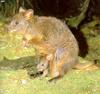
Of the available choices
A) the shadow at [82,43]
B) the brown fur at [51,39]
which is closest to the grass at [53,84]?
the brown fur at [51,39]

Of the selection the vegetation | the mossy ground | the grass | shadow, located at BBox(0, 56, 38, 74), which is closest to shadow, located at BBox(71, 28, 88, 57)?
the vegetation

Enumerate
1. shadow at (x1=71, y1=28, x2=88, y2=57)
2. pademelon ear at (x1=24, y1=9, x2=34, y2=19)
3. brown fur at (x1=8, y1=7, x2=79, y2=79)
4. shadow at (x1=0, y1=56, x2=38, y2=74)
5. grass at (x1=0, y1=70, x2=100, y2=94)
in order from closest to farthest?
1. grass at (x1=0, y1=70, x2=100, y2=94)
2. brown fur at (x1=8, y1=7, x2=79, y2=79)
3. pademelon ear at (x1=24, y1=9, x2=34, y2=19)
4. shadow at (x1=0, y1=56, x2=38, y2=74)
5. shadow at (x1=71, y1=28, x2=88, y2=57)

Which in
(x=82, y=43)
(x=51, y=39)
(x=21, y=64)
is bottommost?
(x=82, y=43)

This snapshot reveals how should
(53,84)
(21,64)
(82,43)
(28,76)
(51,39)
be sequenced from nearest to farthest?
(53,84) → (51,39) → (28,76) → (21,64) → (82,43)

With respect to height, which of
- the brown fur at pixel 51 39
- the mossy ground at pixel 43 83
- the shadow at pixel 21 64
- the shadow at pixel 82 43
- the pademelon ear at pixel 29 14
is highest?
the pademelon ear at pixel 29 14

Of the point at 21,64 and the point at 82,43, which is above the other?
the point at 21,64

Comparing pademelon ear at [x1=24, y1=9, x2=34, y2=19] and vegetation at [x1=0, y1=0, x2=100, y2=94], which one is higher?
pademelon ear at [x1=24, y1=9, x2=34, y2=19]

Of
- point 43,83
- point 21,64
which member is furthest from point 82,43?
point 43,83

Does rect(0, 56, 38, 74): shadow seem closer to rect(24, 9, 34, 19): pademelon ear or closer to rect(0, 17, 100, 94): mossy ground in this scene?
rect(0, 17, 100, 94): mossy ground

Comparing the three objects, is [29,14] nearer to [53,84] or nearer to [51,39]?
[51,39]

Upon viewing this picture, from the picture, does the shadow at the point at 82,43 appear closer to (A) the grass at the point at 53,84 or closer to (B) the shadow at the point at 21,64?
(B) the shadow at the point at 21,64

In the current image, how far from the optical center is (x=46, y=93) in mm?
7219

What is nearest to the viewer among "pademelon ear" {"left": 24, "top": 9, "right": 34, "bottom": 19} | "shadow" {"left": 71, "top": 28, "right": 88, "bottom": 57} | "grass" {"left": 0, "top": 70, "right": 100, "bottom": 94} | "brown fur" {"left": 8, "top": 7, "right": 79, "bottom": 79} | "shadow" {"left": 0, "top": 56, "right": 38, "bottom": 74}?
"grass" {"left": 0, "top": 70, "right": 100, "bottom": 94}

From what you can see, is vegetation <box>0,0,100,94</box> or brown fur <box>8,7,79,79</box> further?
brown fur <box>8,7,79,79</box>
